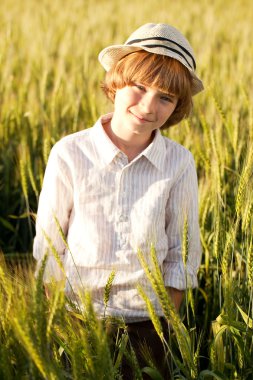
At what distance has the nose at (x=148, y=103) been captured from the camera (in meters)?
1.46

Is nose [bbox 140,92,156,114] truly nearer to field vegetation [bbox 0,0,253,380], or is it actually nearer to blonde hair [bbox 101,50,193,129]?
blonde hair [bbox 101,50,193,129]

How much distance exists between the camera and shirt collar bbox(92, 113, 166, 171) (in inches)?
59.7

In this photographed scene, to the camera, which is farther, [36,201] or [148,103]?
[36,201]

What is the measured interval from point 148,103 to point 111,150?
141 mm

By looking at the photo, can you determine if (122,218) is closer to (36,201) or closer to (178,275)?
(178,275)

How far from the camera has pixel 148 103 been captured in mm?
1458

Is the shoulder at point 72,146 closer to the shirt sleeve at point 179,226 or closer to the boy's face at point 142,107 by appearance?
the boy's face at point 142,107

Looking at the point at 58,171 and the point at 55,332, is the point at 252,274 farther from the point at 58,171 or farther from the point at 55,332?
the point at 58,171

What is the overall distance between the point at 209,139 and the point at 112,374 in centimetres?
108

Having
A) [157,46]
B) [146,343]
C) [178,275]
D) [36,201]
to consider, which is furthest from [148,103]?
[36,201]

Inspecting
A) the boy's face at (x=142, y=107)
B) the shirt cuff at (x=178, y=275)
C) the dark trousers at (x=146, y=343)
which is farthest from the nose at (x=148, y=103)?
the dark trousers at (x=146, y=343)

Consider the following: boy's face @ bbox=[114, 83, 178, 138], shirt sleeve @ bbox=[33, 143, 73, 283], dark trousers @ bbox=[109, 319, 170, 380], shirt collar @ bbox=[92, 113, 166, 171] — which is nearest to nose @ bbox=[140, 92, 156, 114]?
boy's face @ bbox=[114, 83, 178, 138]

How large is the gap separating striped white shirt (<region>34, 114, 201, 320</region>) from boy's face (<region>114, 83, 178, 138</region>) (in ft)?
0.19

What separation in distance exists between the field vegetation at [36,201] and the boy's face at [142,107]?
23cm
